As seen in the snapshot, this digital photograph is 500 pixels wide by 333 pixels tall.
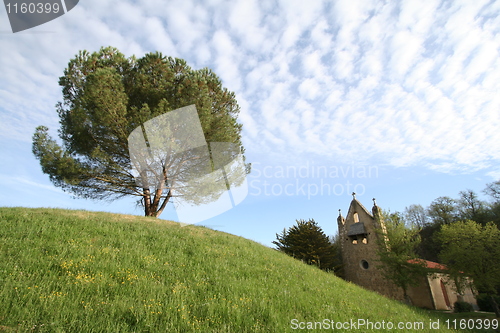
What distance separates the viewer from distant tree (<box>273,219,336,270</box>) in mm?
21883

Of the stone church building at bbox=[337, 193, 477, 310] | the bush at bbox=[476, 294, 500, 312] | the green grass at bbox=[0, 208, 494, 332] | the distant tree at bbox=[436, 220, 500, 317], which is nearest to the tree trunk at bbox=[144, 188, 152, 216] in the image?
the green grass at bbox=[0, 208, 494, 332]

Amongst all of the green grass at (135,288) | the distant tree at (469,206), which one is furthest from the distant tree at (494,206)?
the green grass at (135,288)

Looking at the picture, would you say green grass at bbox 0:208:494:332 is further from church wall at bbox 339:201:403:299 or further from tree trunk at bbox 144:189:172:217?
church wall at bbox 339:201:403:299

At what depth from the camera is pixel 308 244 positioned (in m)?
22.8

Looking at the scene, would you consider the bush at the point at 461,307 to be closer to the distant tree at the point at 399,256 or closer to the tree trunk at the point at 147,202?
the distant tree at the point at 399,256

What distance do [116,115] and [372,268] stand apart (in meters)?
24.5

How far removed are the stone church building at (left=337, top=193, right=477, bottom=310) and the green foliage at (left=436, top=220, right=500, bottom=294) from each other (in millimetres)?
2682

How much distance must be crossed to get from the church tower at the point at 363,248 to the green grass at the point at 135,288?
1627 centimetres

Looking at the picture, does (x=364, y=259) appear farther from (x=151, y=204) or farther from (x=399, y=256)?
(x=151, y=204)

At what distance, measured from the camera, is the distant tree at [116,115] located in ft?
43.5

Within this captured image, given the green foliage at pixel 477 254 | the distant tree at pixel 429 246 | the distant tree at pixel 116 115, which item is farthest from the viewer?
the distant tree at pixel 429 246

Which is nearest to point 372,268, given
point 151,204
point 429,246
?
point 151,204

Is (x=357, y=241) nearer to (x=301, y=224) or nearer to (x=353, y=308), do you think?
(x=301, y=224)

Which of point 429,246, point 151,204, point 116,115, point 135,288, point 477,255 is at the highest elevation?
point 116,115
